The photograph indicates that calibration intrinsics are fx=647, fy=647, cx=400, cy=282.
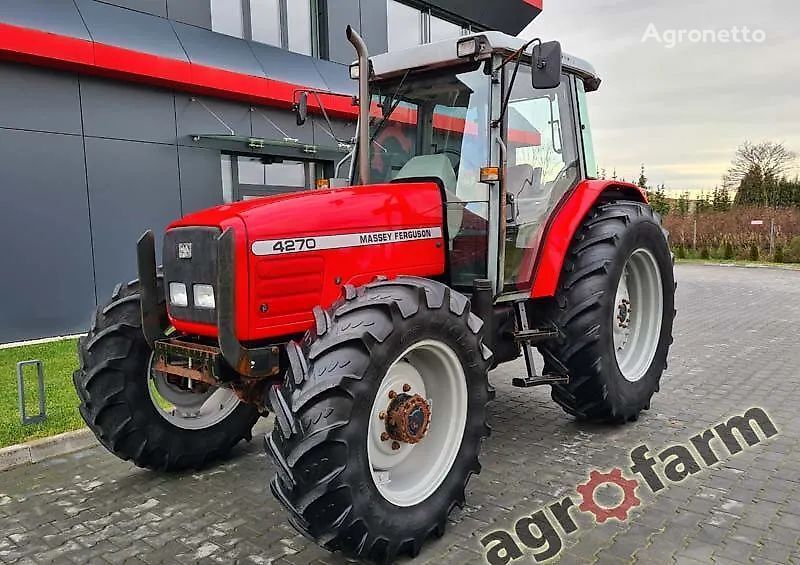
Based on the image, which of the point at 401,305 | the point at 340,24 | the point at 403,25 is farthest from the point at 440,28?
the point at 401,305

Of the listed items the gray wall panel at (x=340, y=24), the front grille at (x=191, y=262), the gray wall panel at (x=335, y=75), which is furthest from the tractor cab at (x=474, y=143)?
the gray wall panel at (x=340, y=24)

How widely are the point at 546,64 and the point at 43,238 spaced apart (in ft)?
25.3

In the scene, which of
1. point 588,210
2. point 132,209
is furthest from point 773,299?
point 132,209

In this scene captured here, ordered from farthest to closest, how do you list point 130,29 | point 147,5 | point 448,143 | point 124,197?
1. point 147,5
2. point 124,197
3. point 130,29
4. point 448,143

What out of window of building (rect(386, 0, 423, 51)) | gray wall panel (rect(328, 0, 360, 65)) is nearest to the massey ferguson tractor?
gray wall panel (rect(328, 0, 360, 65))

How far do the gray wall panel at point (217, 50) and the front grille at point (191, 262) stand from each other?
7.62 meters

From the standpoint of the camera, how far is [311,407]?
2.70 metres

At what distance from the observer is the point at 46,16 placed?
8438mm

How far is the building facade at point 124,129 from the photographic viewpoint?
8.45 meters

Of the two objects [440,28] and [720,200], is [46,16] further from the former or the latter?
[720,200]

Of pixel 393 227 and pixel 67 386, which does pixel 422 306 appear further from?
pixel 67 386

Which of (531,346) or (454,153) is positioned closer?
(454,153)

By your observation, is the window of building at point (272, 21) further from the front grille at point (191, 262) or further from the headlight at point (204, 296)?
the headlight at point (204, 296)

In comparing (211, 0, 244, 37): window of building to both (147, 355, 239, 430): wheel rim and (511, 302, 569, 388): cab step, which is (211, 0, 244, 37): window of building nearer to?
(147, 355, 239, 430): wheel rim
